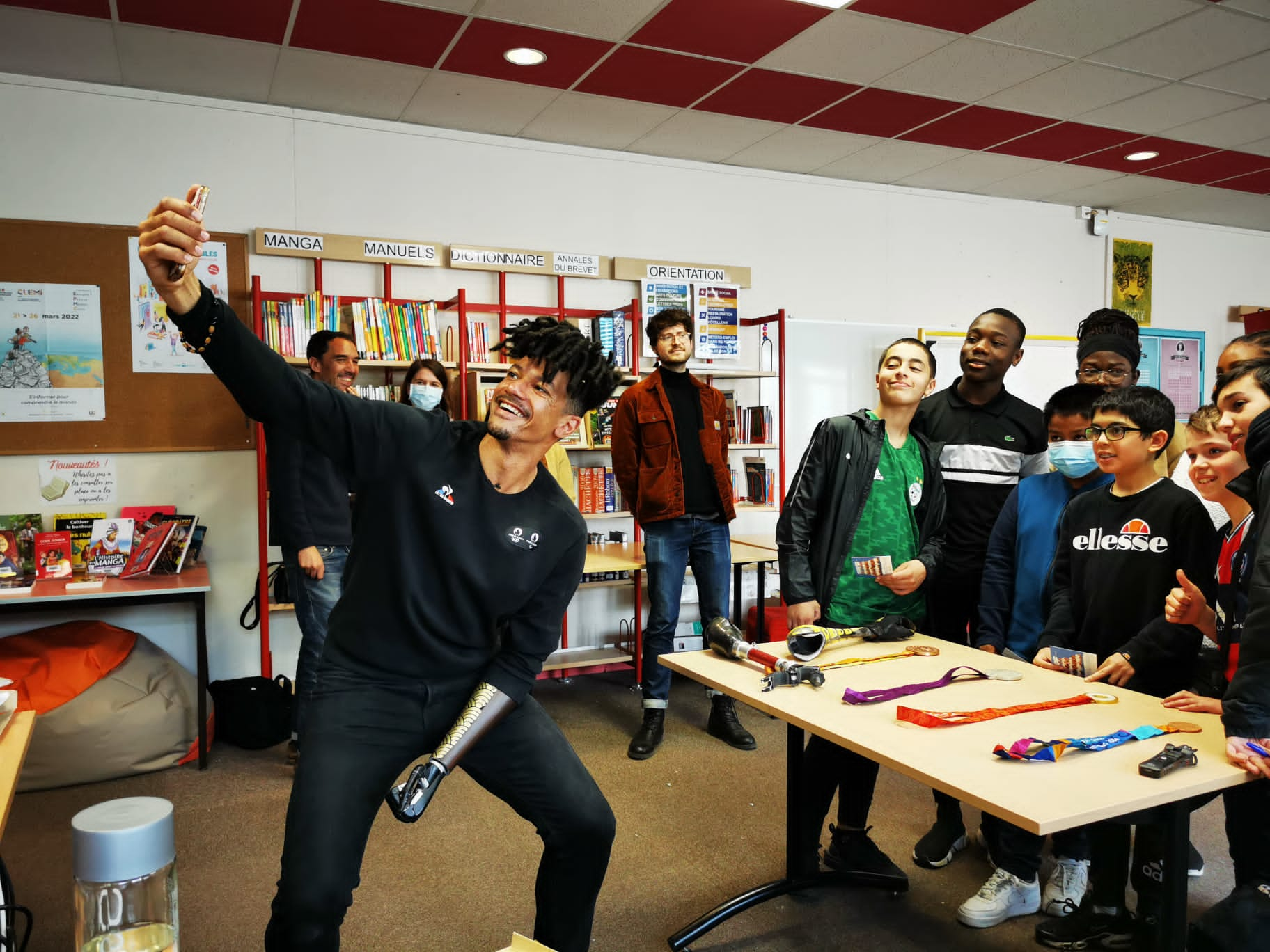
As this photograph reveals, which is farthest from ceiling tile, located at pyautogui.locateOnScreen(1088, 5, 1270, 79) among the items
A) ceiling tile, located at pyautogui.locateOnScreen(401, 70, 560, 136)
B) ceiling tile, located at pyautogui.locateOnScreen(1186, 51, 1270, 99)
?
ceiling tile, located at pyautogui.locateOnScreen(401, 70, 560, 136)

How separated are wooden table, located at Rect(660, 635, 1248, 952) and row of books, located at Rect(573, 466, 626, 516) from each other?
249cm

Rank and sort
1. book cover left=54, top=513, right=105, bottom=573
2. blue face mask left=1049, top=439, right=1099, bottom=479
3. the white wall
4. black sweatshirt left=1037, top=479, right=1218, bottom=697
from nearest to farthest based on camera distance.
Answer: black sweatshirt left=1037, top=479, right=1218, bottom=697 → blue face mask left=1049, top=439, right=1099, bottom=479 → book cover left=54, top=513, right=105, bottom=573 → the white wall

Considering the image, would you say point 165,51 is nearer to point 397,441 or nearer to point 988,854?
point 397,441

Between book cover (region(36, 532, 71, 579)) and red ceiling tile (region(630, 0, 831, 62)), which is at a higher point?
red ceiling tile (region(630, 0, 831, 62))

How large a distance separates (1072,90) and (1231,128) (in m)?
1.27

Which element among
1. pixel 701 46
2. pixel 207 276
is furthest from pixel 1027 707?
pixel 207 276

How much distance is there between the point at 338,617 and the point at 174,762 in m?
2.34

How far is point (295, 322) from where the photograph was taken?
→ 416 cm

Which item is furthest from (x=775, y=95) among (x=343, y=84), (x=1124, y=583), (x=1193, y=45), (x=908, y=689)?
(x=908, y=689)

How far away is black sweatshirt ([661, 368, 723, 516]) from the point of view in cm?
397

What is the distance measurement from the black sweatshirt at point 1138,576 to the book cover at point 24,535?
3927mm

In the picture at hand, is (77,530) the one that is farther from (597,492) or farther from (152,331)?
(597,492)

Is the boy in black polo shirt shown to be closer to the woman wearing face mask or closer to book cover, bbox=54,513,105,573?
the woman wearing face mask

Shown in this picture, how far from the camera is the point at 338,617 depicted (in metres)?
1.86
